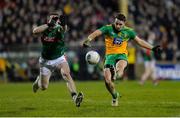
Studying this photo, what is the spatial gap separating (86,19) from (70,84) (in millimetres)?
23365

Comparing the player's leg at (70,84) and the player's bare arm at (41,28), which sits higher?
the player's bare arm at (41,28)

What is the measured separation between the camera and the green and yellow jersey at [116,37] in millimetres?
16094

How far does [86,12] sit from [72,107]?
24018 millimetres

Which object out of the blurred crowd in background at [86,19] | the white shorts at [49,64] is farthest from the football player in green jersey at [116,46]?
the blurred crowd in background at [86,19]

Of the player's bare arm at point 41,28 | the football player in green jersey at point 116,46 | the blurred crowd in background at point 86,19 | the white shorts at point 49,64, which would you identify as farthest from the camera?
the blurred crowd in background at point 86,19

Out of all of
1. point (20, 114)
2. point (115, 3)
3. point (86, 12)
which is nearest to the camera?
point (20, 114)

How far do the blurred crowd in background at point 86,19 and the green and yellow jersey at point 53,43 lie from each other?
1949 centimetres

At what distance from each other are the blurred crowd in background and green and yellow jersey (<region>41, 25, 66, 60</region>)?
767 inches

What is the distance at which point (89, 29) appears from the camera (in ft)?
123

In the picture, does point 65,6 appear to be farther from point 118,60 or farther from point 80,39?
point 118,60

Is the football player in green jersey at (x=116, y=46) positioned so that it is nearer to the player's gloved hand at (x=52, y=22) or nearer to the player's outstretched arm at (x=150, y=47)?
the player's outstretched arm at (x=150, y=47)

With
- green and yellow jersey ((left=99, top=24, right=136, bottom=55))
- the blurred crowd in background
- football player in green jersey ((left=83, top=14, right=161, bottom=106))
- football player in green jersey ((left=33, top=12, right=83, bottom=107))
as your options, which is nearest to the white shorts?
football player in green jersey ((left=33, top=12, right=83, bottom=107))

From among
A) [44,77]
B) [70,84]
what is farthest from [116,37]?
[44,77]

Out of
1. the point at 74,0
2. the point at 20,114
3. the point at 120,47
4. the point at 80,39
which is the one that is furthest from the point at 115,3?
the point at 20,114
